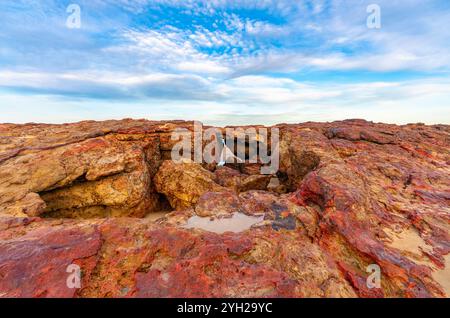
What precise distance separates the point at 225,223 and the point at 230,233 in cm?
72

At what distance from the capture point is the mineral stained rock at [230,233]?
3070 millimetres

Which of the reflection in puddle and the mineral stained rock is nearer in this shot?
the mineral stained rock

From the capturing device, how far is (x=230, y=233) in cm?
408

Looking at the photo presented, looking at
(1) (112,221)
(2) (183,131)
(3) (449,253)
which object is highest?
(2) (183,131)

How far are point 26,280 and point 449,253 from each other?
272 inches

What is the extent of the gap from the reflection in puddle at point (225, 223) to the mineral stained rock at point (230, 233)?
172 mm

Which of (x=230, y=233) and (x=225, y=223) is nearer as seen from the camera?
(x=230, y=233)

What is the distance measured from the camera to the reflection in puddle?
14.8ft

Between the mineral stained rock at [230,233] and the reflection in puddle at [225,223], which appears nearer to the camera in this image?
the mineral stained rock at [230,233]

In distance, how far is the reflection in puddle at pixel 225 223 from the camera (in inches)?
178

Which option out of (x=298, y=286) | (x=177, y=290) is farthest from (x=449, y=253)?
(x=177, y=290)

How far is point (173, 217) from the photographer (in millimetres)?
5227

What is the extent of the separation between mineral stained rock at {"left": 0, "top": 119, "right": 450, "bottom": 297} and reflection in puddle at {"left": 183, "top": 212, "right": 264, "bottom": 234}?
0.57 ft
